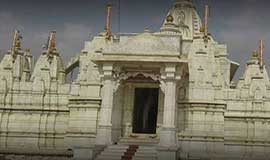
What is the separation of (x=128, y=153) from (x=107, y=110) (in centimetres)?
229

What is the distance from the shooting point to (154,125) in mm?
26641

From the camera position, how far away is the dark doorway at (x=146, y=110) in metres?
26.5

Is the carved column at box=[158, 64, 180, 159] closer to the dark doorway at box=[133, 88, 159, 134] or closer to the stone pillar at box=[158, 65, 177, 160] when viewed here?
the stone pillar at box=[158, 65, 177, 160]

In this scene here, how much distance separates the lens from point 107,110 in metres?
22.6

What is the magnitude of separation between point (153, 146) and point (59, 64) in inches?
408

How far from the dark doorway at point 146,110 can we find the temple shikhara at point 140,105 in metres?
0.06

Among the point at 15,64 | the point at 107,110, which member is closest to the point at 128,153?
the point at 107,110

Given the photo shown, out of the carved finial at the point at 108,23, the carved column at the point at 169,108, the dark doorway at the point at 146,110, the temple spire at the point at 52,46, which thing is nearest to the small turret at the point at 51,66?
the temple spire at the point at 52,46

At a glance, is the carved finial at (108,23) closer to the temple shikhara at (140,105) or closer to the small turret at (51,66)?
the temple shikhara at (140,105)

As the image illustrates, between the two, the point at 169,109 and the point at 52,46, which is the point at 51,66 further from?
the point at 169,109

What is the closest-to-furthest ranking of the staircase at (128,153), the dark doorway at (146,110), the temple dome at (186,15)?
the staircase at (128,153) < the dark doorway at (146,110) < the temple dome at (186,15)

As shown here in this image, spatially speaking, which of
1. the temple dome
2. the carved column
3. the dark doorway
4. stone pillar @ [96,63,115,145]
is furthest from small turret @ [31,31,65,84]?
the temple dome

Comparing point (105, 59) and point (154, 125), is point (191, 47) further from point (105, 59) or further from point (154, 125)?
point (105, 59)

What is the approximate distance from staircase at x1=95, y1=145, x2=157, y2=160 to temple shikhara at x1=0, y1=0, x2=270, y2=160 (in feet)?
0.15
